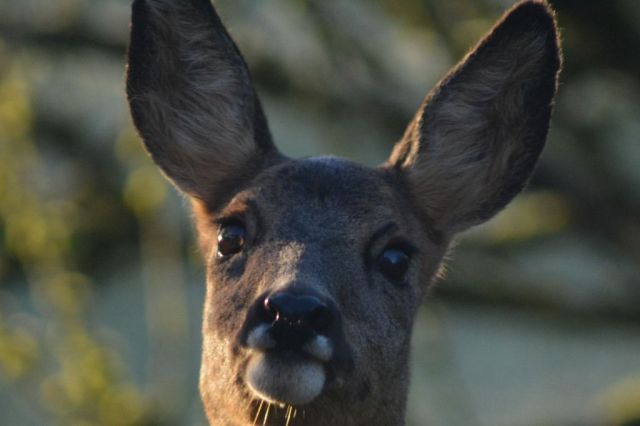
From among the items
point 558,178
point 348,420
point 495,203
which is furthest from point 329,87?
point 348,420

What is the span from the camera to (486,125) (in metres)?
10.1

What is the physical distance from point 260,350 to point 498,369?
1793 cm

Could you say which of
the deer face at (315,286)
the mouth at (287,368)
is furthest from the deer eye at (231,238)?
the mouth at (287,368)

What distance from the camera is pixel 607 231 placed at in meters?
14.8

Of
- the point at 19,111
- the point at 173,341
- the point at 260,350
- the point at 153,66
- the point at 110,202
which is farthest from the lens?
the point at 110,202

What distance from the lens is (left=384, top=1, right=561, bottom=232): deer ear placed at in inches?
379

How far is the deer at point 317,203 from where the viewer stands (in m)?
8.19

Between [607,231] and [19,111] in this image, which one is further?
[607,231]

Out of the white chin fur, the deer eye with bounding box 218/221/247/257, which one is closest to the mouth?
the white chin fur

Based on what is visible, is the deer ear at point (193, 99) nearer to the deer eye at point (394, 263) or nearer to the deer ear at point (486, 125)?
the deer ear at point (486, 125)

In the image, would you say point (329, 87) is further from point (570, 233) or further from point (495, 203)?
point (495, 203)

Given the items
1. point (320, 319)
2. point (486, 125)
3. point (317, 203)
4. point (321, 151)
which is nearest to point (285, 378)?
point (320, 319)

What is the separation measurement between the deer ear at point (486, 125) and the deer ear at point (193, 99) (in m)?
0.75

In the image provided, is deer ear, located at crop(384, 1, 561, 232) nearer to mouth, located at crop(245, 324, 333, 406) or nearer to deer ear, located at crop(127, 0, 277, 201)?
deer ear, located at crop(127, 0, 277, 201)
